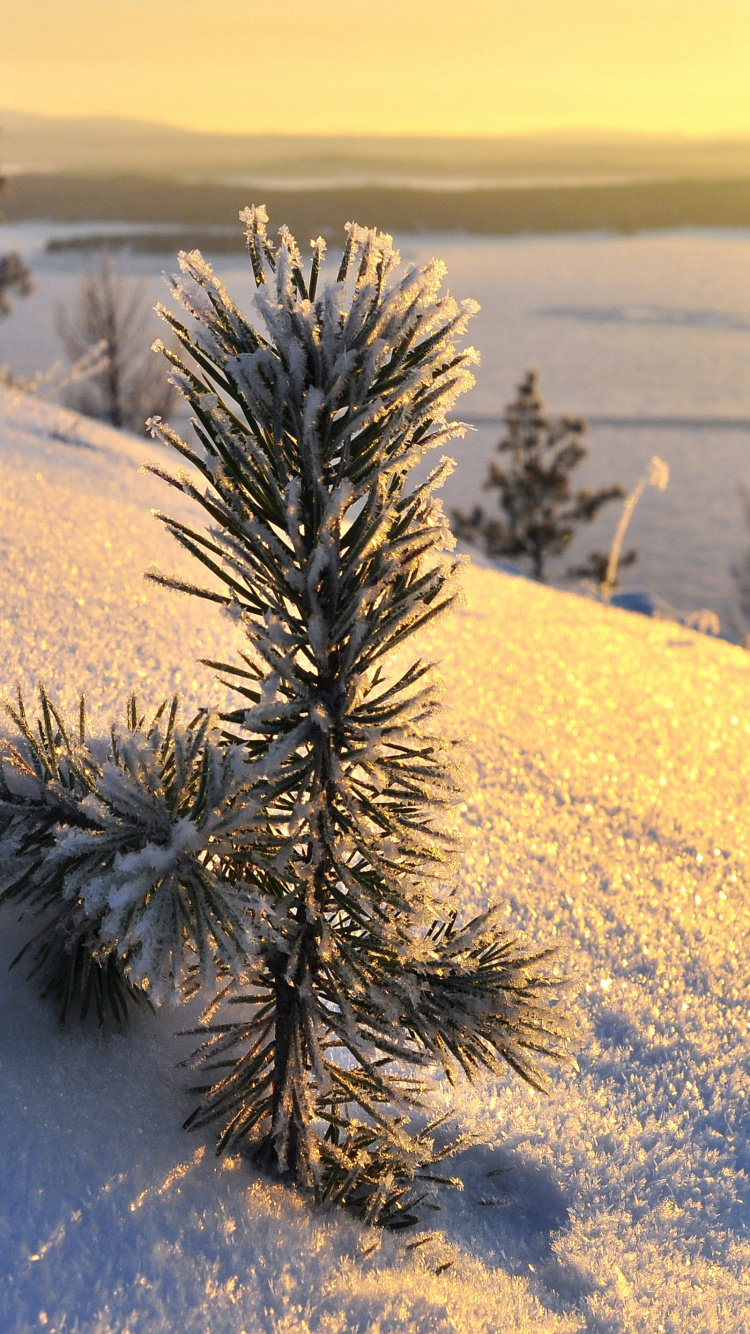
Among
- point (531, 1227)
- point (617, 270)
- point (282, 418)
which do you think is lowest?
point (531, 1227)

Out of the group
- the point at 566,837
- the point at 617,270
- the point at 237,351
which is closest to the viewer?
the point at 237,351

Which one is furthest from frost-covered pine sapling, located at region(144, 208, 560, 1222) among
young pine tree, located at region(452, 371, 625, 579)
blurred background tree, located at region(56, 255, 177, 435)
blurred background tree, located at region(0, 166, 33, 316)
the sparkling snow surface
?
young pine tree, located at region(452, 371, 625, 579)

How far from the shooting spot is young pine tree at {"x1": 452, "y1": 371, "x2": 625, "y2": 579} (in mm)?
25047

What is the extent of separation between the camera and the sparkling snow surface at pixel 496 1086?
1.19 m

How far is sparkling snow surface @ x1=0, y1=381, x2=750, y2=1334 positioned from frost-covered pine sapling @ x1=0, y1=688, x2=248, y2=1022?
11 centimetres

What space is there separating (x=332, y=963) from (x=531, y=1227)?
0.80 meters

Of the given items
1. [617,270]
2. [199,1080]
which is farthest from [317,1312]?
[617,270]

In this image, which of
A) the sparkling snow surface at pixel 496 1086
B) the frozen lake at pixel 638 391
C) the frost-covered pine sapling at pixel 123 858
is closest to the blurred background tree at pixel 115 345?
the frozen lake at pixel 638 391

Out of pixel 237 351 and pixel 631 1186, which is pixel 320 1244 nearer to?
pixel 631 1186

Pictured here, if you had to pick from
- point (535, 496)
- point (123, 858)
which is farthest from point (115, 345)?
point (123, 858)

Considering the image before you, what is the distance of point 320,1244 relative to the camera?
4.31ft

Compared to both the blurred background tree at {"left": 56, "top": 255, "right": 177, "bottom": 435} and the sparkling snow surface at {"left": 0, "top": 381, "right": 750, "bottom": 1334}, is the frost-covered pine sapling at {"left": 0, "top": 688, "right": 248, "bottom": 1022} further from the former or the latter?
the blurred background tree at {"left": 56, "top": 255, "right": 177, "bottom": 435}

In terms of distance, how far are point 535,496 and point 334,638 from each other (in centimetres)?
2557

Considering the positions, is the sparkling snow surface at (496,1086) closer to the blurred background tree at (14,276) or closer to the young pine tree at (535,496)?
the blurred background tree at (14,276)
